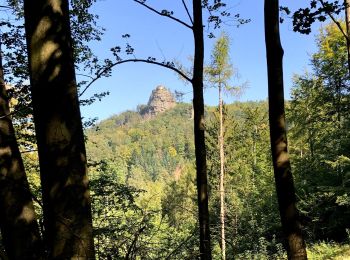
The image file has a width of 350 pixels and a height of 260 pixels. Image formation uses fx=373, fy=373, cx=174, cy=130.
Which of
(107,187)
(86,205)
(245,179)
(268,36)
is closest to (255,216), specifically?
(245,179)

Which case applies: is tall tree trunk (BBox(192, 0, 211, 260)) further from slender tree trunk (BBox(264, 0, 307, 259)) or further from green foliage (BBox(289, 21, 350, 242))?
green foliage (BBox(289, 21, 350, 242))

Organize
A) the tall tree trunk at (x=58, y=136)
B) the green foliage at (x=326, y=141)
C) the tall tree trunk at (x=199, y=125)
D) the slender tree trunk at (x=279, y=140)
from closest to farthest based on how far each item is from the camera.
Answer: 1. the tall tree trunk at (x=58, y=136)
2. the slender tree trunk at (x=279, y=140)
3. the tall tree trunk at (x=199, y=125)
4. the green foliage at (x=326, y=141)

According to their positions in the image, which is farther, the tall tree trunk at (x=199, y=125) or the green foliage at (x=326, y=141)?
the green foliage at (x=326, y=141)

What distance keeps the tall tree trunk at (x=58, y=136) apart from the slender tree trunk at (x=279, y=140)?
2786mm

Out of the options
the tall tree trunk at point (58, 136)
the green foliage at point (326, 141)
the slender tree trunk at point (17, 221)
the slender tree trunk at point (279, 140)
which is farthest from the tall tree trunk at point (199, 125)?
the green foliage at point (326, 141)

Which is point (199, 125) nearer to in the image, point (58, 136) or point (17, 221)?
point (17, 221)

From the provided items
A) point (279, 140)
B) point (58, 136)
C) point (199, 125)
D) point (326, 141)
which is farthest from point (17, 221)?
point (326, 141)

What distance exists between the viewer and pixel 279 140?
433 cm

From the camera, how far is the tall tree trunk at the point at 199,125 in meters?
5.76

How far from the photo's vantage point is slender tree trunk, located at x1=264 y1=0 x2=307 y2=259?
4.07 meters

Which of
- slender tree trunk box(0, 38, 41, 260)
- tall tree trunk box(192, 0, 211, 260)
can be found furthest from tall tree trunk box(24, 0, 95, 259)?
tall tree trunk box(192, 0, 211, 260)

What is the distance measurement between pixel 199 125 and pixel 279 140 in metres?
1.95

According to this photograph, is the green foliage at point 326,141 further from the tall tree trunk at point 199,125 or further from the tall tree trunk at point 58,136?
the tall tree trunk at point 58,136

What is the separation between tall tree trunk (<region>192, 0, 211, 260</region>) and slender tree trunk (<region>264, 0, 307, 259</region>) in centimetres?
162
